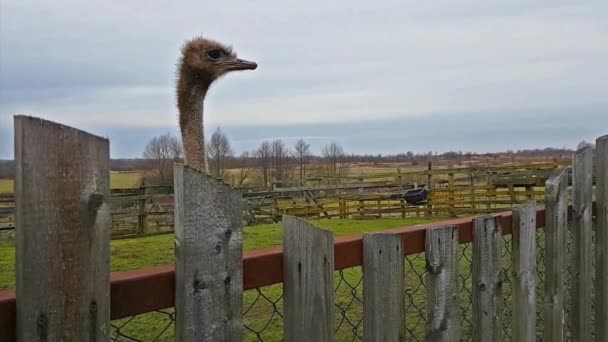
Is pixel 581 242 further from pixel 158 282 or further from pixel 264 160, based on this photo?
pixel 264 160

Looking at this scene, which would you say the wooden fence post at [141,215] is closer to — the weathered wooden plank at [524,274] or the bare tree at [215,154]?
the bare tree at [215,154]

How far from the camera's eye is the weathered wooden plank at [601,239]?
281cm

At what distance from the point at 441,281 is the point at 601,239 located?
1413mm

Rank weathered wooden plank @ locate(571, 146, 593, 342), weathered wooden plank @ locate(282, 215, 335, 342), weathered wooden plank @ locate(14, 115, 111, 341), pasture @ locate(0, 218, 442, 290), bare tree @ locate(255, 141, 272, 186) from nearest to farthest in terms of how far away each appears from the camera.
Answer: weathered wooden plank @ locate(14, 115, 111, 341) → weathered wooden plank @ locate(282, 215, 335, 342) → weathered wooden plank @ locate(571, 146, 593, 342) → pasture @ locate(0, 218, 442, 290) → bare tree @ locate(255, 141, 272, 186)

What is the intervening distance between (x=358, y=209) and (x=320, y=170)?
61.9 ft

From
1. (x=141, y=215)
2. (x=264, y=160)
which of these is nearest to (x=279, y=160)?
(x=264, y=160)

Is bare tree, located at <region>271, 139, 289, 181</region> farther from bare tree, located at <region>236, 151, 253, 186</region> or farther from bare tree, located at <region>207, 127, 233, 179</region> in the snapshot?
bare tree, located at <region>207, 127, 233, 179</region>

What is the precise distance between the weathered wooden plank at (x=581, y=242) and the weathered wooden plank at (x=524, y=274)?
0.52 m

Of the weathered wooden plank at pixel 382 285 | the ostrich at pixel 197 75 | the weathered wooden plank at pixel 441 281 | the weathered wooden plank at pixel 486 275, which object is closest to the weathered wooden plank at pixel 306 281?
the weathered wooden plank at pixel 382 285

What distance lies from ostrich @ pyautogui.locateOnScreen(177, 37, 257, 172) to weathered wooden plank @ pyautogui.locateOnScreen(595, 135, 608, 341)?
6.73ft

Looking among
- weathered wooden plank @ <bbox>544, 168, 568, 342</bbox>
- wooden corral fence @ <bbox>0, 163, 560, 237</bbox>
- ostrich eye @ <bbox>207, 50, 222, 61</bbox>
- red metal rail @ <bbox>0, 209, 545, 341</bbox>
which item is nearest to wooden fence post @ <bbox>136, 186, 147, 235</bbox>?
wooden corral fence @ <bbox>0, 163, 560, 237</bbox>

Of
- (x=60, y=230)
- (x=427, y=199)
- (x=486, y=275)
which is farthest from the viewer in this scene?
(x=427, y=199)

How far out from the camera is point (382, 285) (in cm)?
168

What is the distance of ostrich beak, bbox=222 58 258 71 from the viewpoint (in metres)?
3.75
